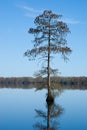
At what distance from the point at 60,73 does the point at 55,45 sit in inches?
111

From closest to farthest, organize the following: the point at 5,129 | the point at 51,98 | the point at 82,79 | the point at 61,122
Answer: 1. the point at 5,129
2. the point at 61,122
3. the point at 51,98
4. the point at 82,79

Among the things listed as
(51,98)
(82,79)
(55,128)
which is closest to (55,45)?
(51,98)

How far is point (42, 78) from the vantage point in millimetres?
36688

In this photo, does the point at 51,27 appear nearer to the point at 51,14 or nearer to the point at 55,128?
the point at 51,14

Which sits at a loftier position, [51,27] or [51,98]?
[51,27]

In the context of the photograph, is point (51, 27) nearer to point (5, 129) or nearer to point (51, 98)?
point (51, 98)

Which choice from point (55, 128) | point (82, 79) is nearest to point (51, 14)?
point (55, 128)

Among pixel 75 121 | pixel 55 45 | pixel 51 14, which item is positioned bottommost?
pixel 75 121

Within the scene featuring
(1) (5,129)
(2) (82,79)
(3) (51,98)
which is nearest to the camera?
(1) (5,129)

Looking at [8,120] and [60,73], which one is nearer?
[8,120]

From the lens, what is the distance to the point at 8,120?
23719mm

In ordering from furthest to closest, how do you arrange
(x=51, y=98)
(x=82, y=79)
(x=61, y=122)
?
(x=82, y=79), (x=51, y=98), (x=61, y=122)

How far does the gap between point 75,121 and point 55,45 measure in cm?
1482

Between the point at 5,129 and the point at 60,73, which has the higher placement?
the point at 60,73
